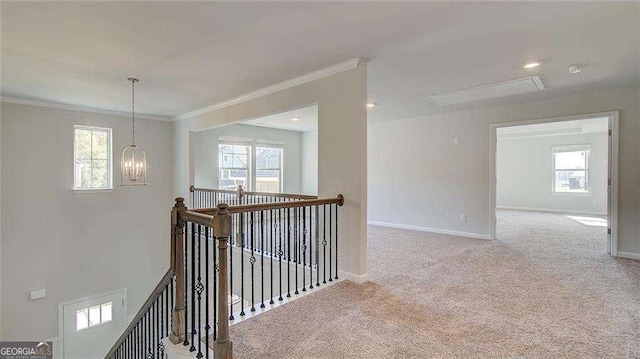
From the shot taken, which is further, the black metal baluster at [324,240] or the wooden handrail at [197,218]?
the black metal baluster at [324,240]

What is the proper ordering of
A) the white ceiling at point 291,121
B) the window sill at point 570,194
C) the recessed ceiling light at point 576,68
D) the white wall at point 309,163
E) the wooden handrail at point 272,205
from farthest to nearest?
1. the window sill at point 570,194
2. the white wall at point 309,163
3. the white ceiling at point 291,121
4. the recessed ceiling light at point 576,68
5. the wooden handrail at point 272,205

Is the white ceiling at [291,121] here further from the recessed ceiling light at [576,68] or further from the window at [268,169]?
the recessed ceiling light at [576,68]

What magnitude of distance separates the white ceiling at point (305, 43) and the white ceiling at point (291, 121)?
6.29 ft

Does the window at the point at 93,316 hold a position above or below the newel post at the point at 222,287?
below

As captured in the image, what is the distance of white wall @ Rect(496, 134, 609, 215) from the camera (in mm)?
8453

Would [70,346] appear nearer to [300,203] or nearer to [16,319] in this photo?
[16,319]

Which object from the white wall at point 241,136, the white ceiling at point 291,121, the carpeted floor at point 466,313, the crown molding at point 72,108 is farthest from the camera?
the white wall at point 241,136

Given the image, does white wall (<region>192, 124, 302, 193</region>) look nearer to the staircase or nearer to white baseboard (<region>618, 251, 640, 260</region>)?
the staircase

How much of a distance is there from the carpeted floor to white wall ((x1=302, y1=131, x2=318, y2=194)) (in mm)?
4446

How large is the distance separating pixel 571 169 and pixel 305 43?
965 centimetres

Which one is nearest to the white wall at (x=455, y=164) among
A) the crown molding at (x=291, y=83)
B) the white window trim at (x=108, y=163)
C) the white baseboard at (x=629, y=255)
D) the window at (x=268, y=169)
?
the white baseboard at (x=629, y=255)

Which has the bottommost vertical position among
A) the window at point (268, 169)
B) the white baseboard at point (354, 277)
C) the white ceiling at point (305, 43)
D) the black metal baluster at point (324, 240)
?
Result: the white baseboard at point (354, 277)

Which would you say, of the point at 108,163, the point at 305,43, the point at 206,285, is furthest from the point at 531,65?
the point at 108,163

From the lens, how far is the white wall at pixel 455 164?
13.9ft
